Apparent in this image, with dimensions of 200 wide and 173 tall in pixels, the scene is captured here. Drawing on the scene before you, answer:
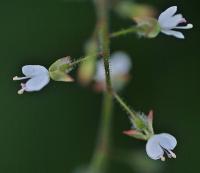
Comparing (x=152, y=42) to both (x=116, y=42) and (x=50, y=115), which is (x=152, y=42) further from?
(x=50, y=115)

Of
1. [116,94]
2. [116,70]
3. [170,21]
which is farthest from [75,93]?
[170,21]

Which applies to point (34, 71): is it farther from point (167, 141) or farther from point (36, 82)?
point (167, 141)

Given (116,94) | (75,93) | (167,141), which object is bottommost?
(167,141)

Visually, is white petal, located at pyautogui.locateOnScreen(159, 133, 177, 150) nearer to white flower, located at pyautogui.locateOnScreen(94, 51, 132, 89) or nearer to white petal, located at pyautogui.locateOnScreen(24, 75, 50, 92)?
white petal, located at pyautogui.locateOnScreen(24, 75, 50, 92)

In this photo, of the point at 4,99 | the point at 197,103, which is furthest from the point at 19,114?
the point at 197,103

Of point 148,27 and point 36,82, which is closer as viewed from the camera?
point 36,82

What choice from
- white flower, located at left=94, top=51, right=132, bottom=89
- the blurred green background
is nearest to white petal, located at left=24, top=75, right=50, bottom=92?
white flower, located at left=94, top=51, right=132, bottom=89

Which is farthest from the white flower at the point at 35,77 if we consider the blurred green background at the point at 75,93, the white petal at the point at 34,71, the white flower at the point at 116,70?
the blurred green background at the point at 75,93
